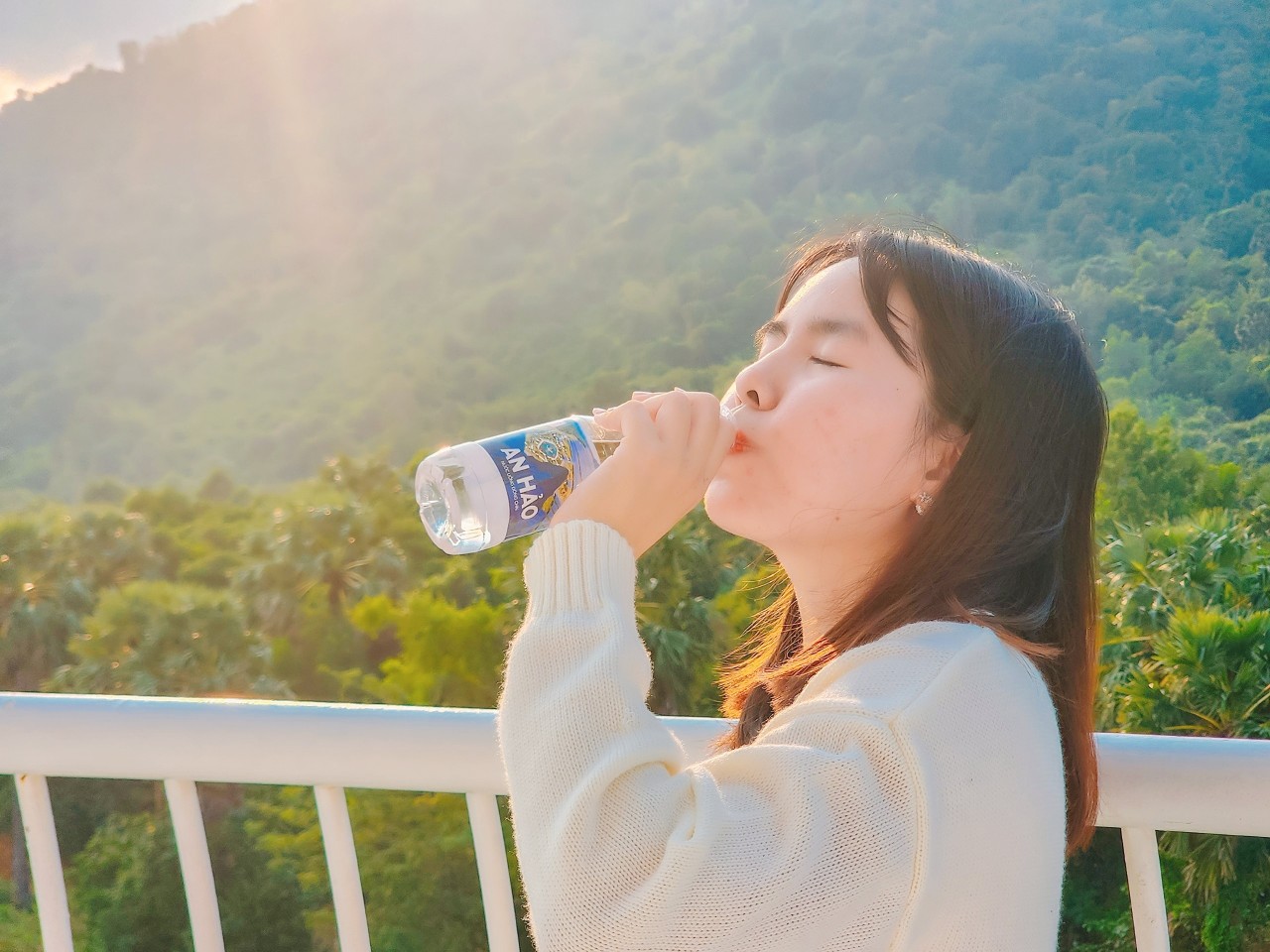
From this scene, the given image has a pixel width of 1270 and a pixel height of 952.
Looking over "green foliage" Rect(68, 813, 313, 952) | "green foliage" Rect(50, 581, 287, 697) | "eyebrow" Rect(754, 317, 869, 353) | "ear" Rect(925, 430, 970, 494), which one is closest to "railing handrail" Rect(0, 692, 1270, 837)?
"ear" Rect(925, 430, 970, 494)

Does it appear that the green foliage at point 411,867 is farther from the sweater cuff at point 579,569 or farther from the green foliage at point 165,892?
the sweater cuff at point 579,569

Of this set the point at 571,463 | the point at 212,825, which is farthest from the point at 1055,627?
the point at 212,825

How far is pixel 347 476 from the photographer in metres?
20.1

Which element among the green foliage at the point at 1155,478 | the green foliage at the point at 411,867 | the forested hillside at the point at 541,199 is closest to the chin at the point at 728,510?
the green foliage at the point at 1155,478

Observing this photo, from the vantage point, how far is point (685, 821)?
0.74 meters

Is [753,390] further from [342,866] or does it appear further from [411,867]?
[411,867]

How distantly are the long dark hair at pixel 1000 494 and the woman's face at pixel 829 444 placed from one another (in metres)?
0.02

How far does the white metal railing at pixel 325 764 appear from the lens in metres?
0.93

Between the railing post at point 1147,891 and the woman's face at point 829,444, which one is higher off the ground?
the woman's face at point 829,444

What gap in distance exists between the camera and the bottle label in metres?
1.11

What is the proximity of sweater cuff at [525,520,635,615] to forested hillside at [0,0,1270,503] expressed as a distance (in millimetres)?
10260

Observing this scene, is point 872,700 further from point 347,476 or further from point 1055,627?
point 347,476

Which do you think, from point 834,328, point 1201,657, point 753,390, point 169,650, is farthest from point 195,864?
point 169,650

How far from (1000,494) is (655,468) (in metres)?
0.34
